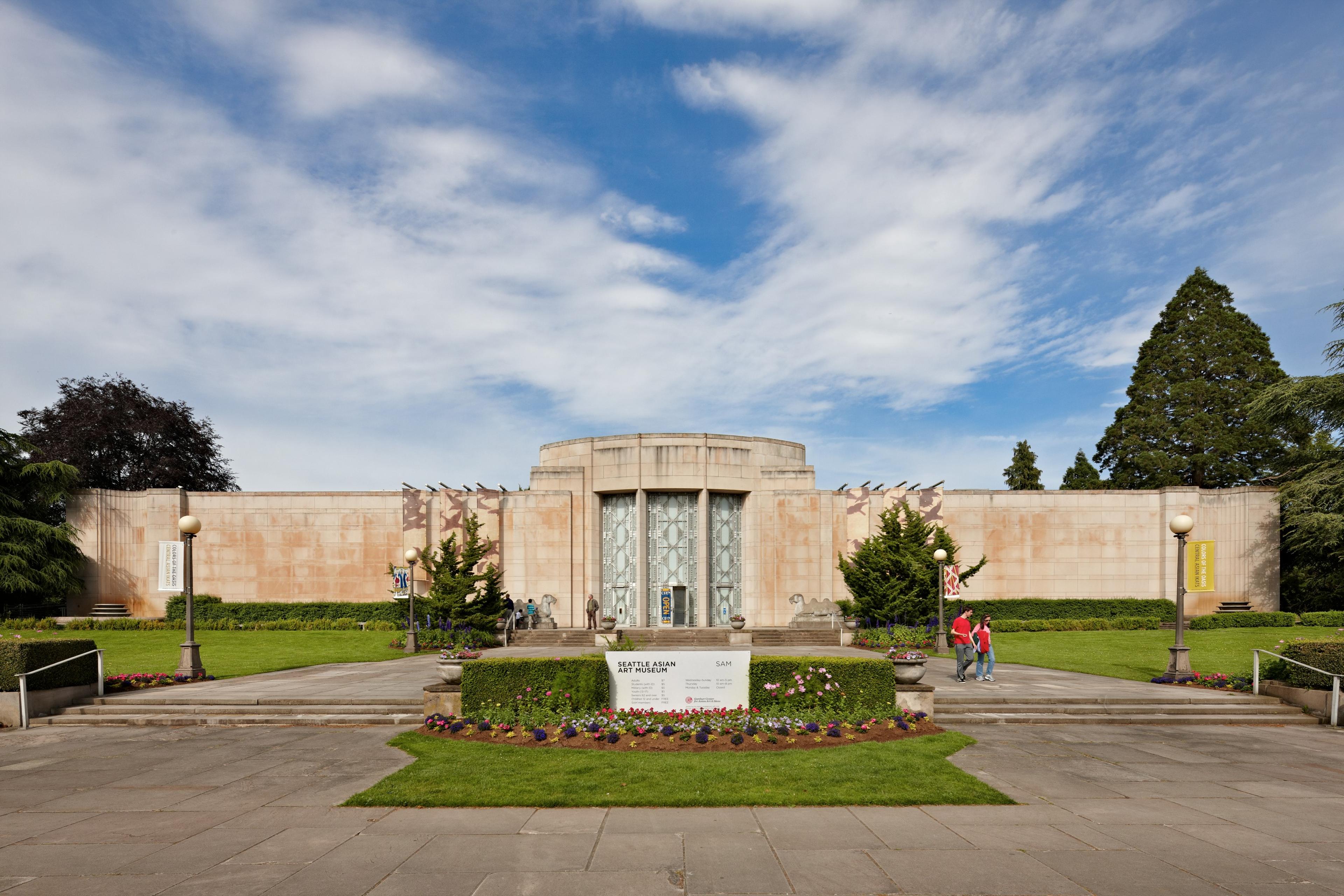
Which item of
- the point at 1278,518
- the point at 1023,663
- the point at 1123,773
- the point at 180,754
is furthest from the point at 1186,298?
the point at 180,754

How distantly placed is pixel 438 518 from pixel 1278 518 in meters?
41.3

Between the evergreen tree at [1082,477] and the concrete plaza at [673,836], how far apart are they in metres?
40.2

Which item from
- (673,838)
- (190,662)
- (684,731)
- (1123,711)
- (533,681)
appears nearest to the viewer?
(673,838)

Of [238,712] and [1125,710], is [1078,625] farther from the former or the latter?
[238,712]

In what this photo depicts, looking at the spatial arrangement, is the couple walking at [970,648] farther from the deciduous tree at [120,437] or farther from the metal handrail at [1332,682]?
the deciduous tree at [120,437]

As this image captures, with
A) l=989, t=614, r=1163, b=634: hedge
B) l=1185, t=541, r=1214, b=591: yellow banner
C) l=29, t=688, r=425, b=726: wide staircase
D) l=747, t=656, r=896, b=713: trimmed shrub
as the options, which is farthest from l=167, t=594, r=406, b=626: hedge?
l=1185, t=541, r=1214, b=591: yellow banner

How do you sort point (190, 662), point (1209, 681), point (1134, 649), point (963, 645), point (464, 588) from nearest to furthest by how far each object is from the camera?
1. point (1209, 681)
2. point (963, 645)
3. point (190, 662)
4. point (1134, 649)
5. point (464, 588)

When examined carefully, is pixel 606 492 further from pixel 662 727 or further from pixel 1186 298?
pixel 1186 298

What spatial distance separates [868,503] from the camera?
34594 millimetres

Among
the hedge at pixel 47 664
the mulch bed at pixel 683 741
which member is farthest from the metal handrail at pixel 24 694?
the mulch bed at pixel 683 741

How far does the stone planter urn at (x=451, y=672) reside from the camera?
1360 centimetres

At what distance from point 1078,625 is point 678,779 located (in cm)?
3073

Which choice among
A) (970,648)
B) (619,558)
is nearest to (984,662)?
(970,648)

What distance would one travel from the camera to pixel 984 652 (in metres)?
18.0
